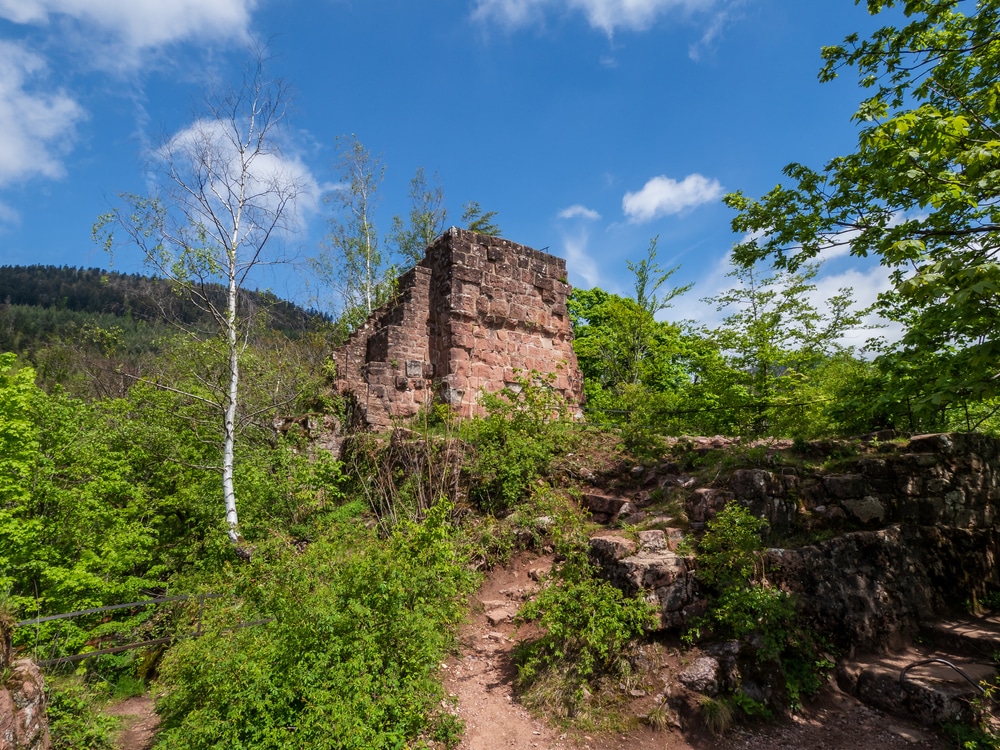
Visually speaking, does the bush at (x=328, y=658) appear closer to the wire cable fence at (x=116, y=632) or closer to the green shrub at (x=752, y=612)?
the wire cable fence at (x=116, y=632)

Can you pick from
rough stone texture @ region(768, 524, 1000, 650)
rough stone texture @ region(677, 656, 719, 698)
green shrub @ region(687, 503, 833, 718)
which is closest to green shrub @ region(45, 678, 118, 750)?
rough stone texture @ region(677, 656, 719, 698)

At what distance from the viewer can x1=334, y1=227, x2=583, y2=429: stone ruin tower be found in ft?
35.1

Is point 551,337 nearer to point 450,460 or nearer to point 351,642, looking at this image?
point 450,460

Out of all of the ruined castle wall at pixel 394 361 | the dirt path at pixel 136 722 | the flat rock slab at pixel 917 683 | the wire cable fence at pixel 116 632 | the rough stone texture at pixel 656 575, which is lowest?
the dirt path at pixel 136 722

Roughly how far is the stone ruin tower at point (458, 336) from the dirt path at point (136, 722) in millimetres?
5430

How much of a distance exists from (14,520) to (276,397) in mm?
6006

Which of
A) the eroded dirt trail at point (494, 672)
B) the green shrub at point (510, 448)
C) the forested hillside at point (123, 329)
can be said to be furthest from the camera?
the forested hillside at point (123, 329)

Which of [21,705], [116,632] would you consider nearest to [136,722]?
[116,632]

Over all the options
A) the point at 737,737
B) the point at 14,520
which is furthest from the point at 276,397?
the point at 737,737

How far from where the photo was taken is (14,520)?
18.3 ft

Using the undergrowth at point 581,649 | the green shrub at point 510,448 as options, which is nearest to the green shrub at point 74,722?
the undergrowth at point 581,649

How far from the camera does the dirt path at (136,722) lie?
490 cm

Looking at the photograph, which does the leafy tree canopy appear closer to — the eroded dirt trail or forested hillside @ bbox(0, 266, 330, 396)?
the eroded dirt trail

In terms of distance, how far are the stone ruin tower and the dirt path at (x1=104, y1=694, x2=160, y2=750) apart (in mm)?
5430
